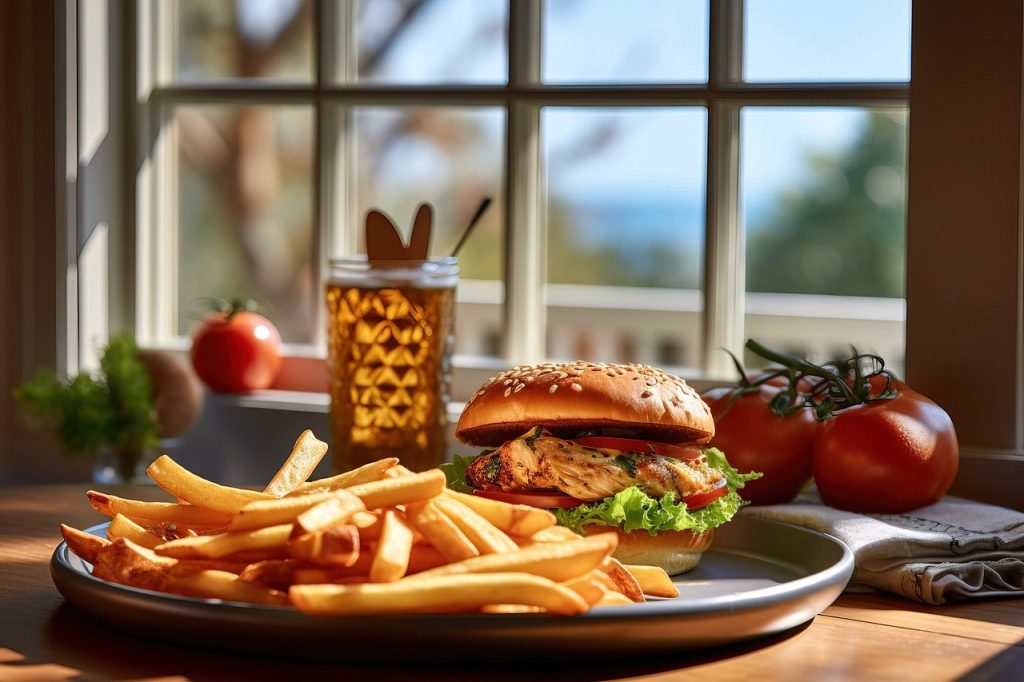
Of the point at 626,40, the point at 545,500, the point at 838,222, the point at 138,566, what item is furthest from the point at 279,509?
the point at 838,222

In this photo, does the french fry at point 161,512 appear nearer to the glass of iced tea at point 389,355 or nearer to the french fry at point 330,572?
the french fry at point 330,572

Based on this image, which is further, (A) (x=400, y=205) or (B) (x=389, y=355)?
(A) (x=400, y=205)

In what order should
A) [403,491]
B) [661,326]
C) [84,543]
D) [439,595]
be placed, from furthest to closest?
1. [661,326]
2. [84,543]
3. [403,491]
4. [439,595]

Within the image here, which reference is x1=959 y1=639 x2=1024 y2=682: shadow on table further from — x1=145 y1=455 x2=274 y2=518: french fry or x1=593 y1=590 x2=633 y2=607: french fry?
x1=145 y1=455 x2=274 y2=518: french fry

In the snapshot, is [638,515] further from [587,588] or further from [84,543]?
[84,543]

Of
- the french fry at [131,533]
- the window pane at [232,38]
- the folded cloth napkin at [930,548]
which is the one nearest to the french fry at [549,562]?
the french fry at [131,533]

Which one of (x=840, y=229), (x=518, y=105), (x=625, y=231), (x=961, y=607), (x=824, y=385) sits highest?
(x=840, y=229)
